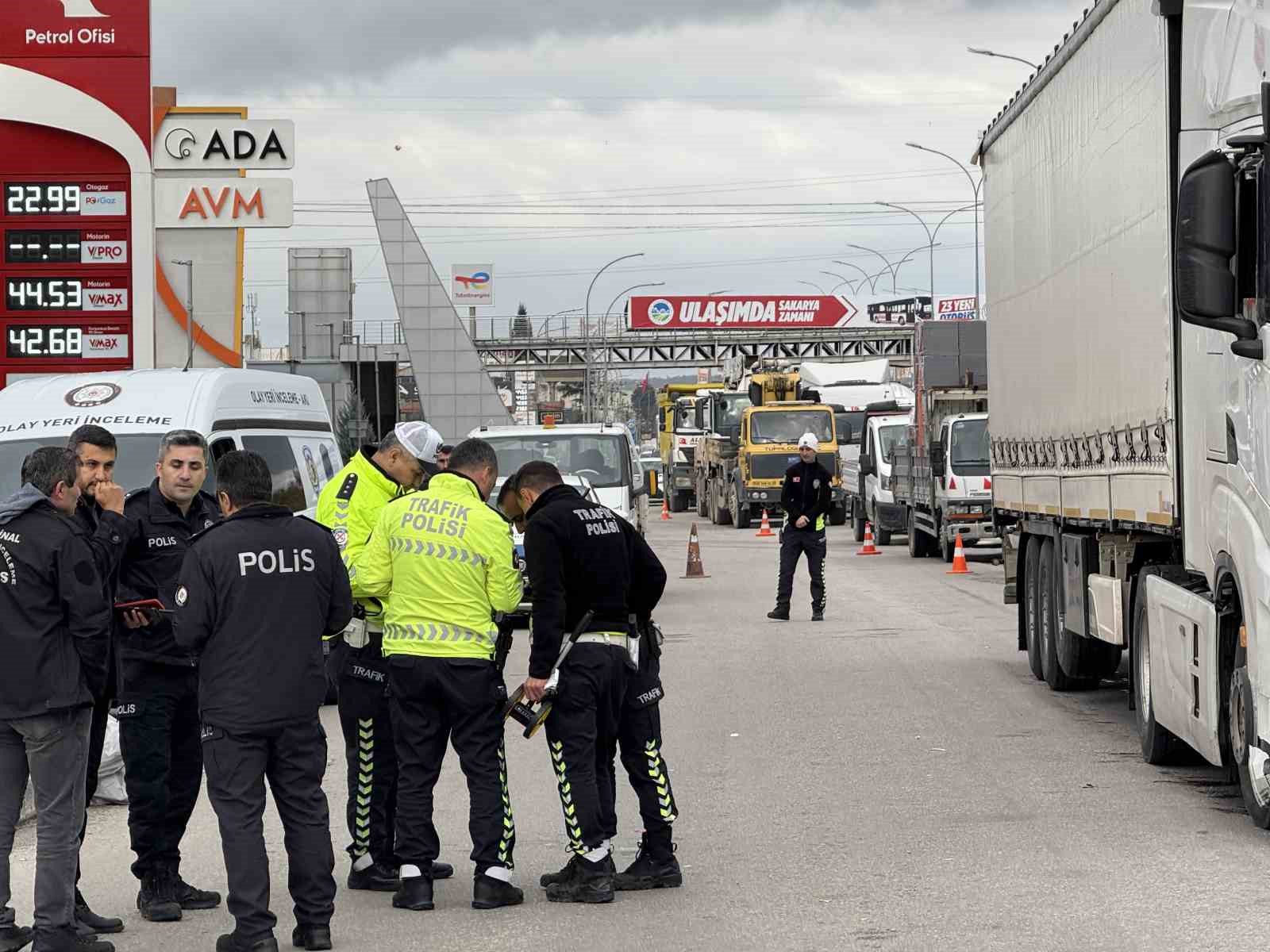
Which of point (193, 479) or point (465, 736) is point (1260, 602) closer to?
point (465, 736)

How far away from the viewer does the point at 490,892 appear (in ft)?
24.7

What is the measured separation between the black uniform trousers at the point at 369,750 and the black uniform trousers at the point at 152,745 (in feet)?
2.02

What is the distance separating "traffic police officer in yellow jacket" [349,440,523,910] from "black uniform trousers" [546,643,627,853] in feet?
0.80

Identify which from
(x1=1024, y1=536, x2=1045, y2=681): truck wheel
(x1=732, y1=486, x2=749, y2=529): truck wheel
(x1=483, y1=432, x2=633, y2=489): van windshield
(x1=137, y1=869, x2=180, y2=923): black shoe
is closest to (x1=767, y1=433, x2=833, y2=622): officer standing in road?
(x1=483, y1=432, x2=633, y2=489): van windshield

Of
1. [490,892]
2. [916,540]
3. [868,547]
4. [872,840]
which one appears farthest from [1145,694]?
[868,547]

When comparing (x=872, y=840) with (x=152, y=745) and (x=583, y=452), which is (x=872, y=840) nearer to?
(x=152, y=745)

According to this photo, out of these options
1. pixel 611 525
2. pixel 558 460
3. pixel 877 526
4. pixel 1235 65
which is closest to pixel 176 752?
pixel 611 525

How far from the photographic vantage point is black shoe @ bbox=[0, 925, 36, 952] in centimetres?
693

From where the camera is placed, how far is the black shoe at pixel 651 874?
784cm

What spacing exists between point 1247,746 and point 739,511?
127ft

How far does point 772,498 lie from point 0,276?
24746mm

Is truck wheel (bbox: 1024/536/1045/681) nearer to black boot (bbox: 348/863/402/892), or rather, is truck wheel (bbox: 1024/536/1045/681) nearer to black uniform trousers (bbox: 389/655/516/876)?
black boot (bbox: 348/863/402/892)

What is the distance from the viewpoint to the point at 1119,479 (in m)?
11.4

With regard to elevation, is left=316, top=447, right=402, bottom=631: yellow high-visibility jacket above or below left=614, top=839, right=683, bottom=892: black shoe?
above
